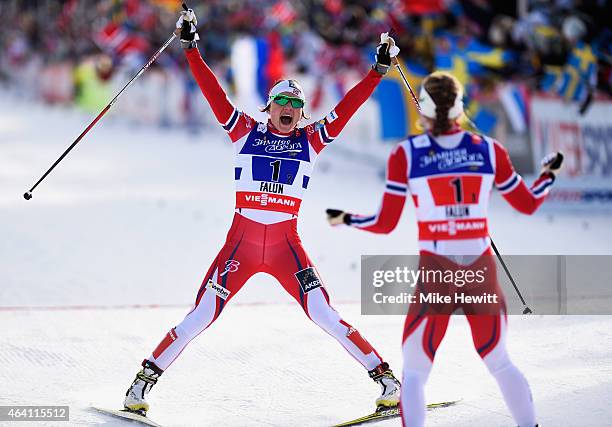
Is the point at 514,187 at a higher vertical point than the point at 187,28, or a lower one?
lower

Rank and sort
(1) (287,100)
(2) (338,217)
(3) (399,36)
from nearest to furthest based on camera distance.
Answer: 1. (2) (338,217)
2. (1) (287,100)
3. (3) (399,36)

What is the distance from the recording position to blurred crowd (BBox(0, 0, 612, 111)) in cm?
1541

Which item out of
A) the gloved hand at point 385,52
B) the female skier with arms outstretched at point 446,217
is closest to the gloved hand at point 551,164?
the female skier with arms outstretched at point 446,217

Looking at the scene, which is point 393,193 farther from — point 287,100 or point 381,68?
point 381,68

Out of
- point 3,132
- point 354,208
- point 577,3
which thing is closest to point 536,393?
point 354,208

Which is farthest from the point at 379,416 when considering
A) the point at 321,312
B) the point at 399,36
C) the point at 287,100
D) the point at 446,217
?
the point at 399,36

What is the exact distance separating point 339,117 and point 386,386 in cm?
154

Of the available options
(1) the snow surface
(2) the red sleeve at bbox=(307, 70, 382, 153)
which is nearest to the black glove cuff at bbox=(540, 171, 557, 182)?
(1) the snow surface

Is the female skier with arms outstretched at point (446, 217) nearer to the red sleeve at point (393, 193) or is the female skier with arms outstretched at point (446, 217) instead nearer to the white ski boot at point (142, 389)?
the red sleeve at point (393, 193)

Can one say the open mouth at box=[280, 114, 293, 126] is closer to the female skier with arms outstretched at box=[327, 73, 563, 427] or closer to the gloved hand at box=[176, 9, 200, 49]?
the gloved hand at box=[176, 9, 200, 49]

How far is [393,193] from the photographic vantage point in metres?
5.27

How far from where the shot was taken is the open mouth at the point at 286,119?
21.0ft

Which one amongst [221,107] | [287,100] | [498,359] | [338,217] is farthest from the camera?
[221,107]

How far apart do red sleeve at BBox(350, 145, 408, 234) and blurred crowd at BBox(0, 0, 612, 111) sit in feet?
6.04
